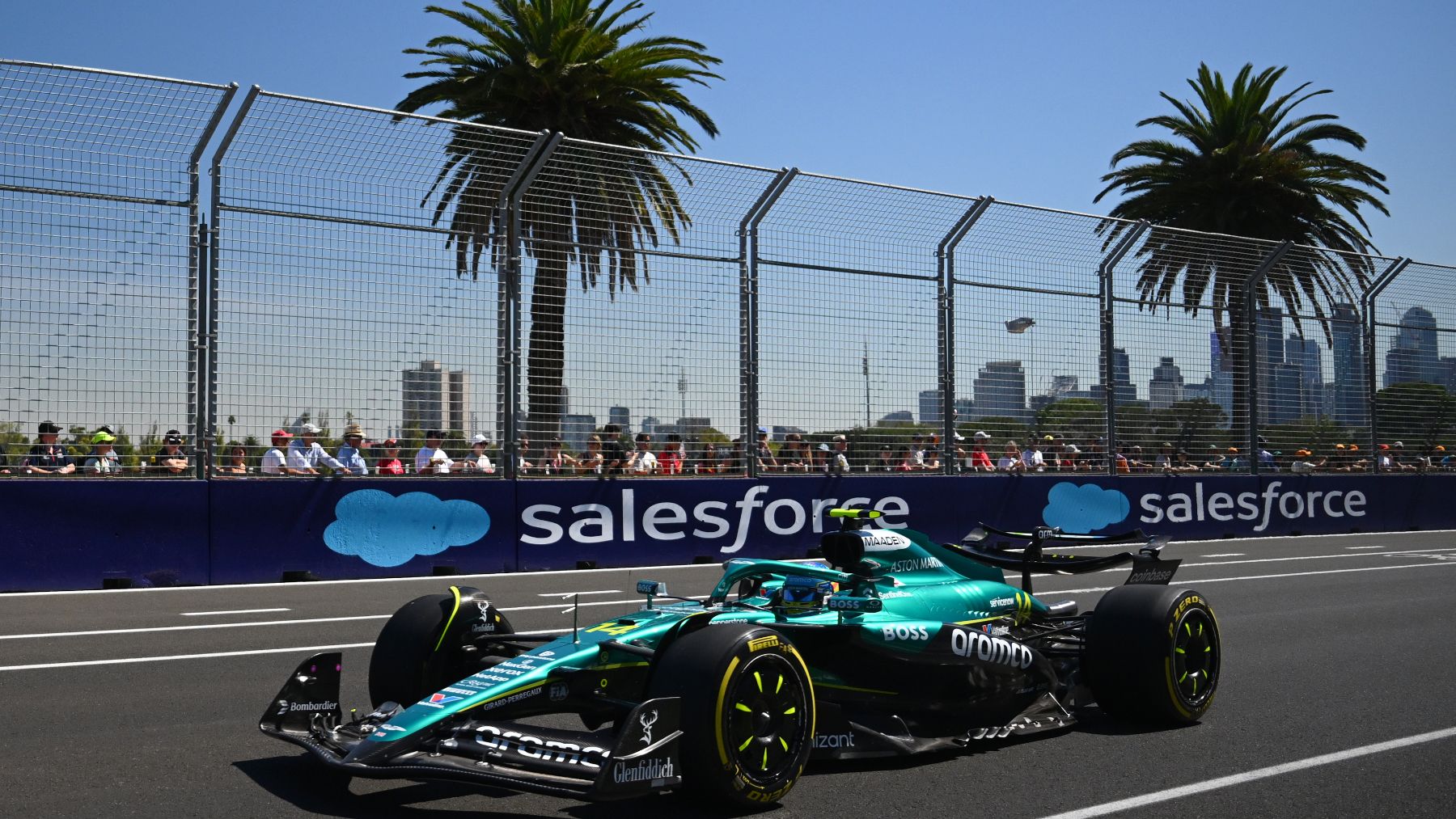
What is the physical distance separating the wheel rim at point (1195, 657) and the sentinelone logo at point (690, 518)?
8469 millimetres

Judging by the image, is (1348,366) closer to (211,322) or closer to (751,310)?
(751,310)

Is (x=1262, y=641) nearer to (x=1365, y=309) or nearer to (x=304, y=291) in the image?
(x=304, y=291)

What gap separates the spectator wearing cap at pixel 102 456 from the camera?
11852 mm

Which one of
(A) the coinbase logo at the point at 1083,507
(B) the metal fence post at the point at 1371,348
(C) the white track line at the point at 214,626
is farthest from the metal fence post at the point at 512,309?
(B) the metal fence post at the point at 1371,348

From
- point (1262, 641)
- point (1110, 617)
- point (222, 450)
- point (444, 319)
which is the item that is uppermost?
point (444, 319)

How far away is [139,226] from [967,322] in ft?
33.5

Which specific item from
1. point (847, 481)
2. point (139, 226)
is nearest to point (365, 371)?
point (139, 226)

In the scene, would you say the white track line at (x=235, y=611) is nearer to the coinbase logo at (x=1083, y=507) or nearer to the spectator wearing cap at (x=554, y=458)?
the spectator wearing cap at (x=554, y=458)

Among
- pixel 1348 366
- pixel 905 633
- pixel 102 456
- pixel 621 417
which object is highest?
pixel 1348 366

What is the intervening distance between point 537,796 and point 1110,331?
629 inches

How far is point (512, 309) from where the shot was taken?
46.9ft

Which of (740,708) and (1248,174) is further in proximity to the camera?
(1248,174)

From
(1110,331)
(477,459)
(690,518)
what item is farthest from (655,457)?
(1110,331)

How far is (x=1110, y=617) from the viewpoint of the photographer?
6.56 meters
